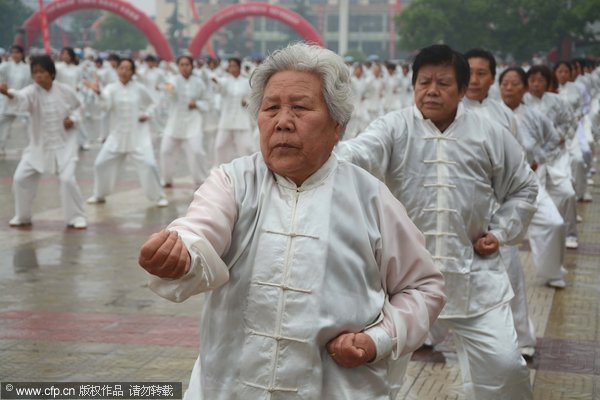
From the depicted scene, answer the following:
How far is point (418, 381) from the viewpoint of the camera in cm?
616

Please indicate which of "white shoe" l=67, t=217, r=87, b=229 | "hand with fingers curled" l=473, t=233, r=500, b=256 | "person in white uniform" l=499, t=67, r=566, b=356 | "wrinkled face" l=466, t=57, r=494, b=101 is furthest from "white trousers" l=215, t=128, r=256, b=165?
"hand with fingers curled" l=473, t=233, r=500, b=256

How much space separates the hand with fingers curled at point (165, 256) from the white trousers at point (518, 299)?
4.02m

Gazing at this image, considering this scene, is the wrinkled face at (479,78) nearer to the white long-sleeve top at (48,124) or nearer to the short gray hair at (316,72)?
the short gray hair at (316,72)

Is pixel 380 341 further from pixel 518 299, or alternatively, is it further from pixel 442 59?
pixel 518 299

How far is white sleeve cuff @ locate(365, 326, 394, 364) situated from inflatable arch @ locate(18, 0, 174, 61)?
3880 centimetres

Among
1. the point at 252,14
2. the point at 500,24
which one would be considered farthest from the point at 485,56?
the point at 500,24

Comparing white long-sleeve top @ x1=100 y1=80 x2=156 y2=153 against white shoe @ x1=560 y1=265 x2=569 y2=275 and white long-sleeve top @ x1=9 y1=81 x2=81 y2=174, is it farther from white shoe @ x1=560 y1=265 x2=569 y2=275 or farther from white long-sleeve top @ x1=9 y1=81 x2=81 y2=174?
white shoe @ x1=560 y1=265 x2=569 y2=275

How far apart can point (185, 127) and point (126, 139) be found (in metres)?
2.36

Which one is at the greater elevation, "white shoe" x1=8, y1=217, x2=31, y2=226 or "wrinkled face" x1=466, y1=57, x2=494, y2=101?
"wrinkled face" x1=466, y1=57, x2=494, y2=101

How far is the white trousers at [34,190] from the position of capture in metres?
11.5

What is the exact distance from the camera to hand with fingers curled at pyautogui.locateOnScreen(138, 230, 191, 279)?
2.79 meters

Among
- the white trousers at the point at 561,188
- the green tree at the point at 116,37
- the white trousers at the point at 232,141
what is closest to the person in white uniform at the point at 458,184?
the white trousers at the point at 561,188

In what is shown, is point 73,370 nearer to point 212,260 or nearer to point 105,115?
point 212,260

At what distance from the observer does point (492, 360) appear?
4980 millimetres
